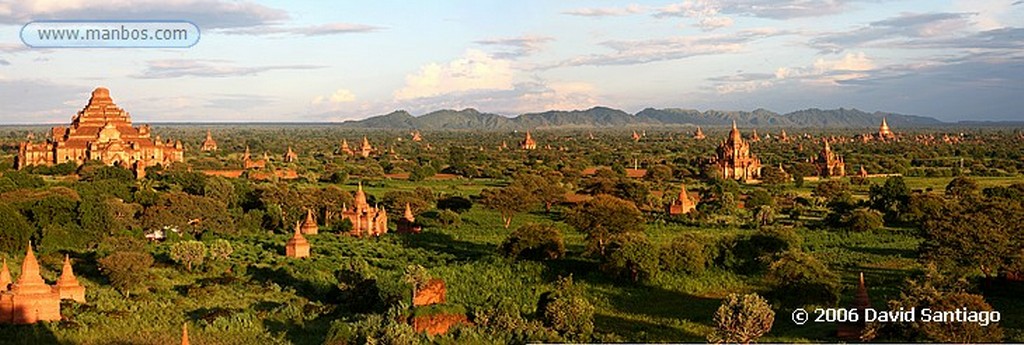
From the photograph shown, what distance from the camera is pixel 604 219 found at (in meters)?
37.9

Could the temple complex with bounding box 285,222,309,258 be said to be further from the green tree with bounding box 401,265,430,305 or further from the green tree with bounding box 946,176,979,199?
the green tree with bounding box 946,176,979,199

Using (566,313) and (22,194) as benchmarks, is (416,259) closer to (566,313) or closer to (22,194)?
(566,313)

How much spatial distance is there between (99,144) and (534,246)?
149 ft

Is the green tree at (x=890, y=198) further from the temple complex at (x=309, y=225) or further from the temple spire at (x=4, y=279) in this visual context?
the temple spire at (x=4, y=279)

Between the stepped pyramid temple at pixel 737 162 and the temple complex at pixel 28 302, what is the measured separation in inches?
2386

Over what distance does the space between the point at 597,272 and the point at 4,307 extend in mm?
17020

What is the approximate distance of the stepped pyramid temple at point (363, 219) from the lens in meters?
43.8

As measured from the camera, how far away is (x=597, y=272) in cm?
3303

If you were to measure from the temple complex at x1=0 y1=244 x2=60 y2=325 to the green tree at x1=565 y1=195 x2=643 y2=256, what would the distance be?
61.1 ft

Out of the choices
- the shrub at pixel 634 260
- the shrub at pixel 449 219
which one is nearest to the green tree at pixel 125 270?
the shrub at pixel 634 260

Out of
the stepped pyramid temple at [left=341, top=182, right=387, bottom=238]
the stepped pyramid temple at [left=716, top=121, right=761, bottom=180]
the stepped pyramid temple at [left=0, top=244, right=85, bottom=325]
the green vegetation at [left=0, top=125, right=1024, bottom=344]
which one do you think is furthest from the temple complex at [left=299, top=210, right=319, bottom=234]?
the stepped pyramid temple at [left=716, top=121, right=761, bottom=180]

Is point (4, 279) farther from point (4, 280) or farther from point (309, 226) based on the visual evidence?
point (309, 226)

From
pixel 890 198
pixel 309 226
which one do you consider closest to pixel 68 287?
pixel 309 226

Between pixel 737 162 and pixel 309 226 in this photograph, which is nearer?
pixel 309 226
